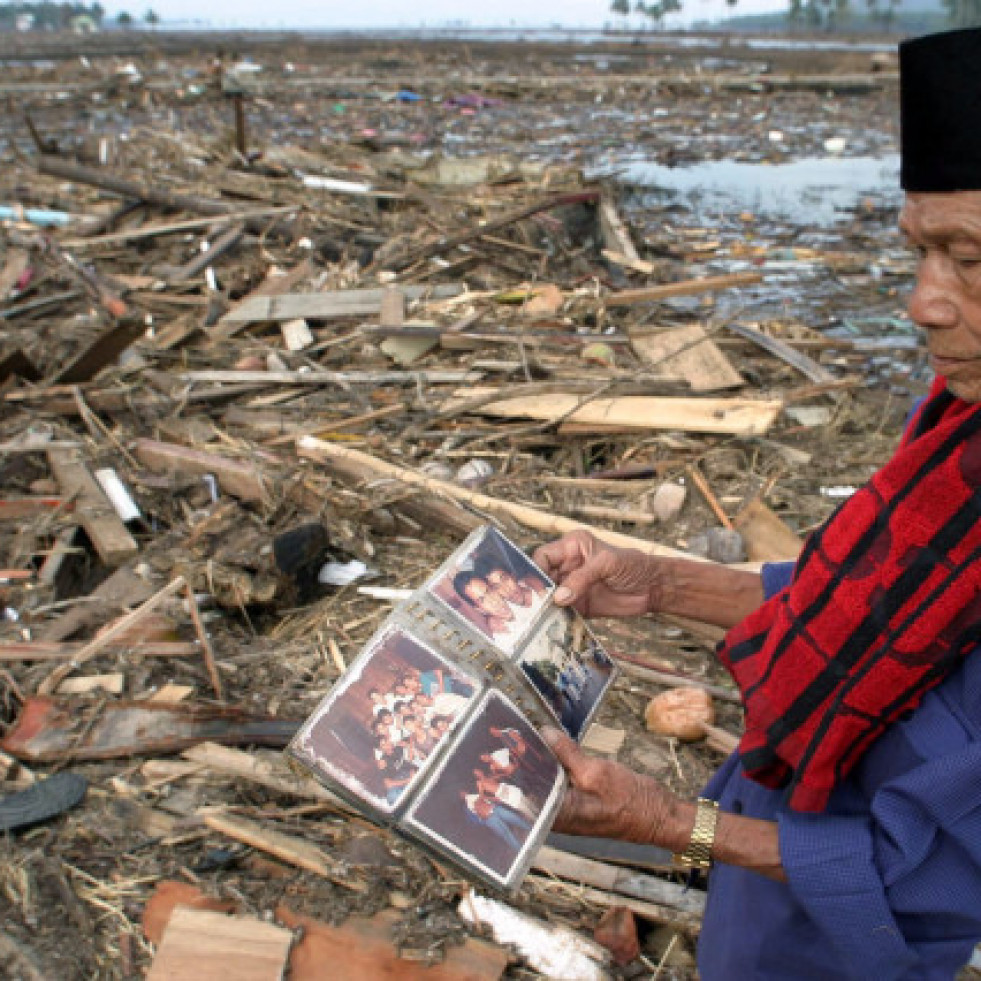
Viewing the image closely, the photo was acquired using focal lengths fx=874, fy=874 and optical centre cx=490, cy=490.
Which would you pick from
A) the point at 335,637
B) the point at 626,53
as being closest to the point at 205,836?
the point at 335,637

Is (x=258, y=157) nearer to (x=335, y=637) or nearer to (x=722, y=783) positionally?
(x=335, y=637)

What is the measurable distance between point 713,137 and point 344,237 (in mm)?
13936

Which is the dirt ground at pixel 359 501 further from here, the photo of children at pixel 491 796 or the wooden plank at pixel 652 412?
the photo of children at pixel 491 796

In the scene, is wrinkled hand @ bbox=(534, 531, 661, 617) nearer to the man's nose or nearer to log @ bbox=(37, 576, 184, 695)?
the man's nose

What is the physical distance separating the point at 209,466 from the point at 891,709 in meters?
4.36

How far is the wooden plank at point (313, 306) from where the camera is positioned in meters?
7.64

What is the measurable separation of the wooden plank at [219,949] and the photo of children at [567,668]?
1213mm

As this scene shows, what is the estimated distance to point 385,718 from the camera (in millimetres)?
1595

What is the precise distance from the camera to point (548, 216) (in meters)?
9.91

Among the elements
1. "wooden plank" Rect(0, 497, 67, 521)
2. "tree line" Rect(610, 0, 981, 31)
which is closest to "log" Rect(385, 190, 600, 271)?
"wooden plank" Rect(0, 497, 67, 521)

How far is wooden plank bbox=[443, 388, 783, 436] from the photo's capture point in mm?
5578

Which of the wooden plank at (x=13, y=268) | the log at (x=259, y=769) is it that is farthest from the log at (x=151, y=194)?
the log at (x=259, y=769)

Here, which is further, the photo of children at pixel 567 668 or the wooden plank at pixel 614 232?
the wooden plank at pixel 614 232

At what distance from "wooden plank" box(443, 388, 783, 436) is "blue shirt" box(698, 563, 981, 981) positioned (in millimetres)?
4117
